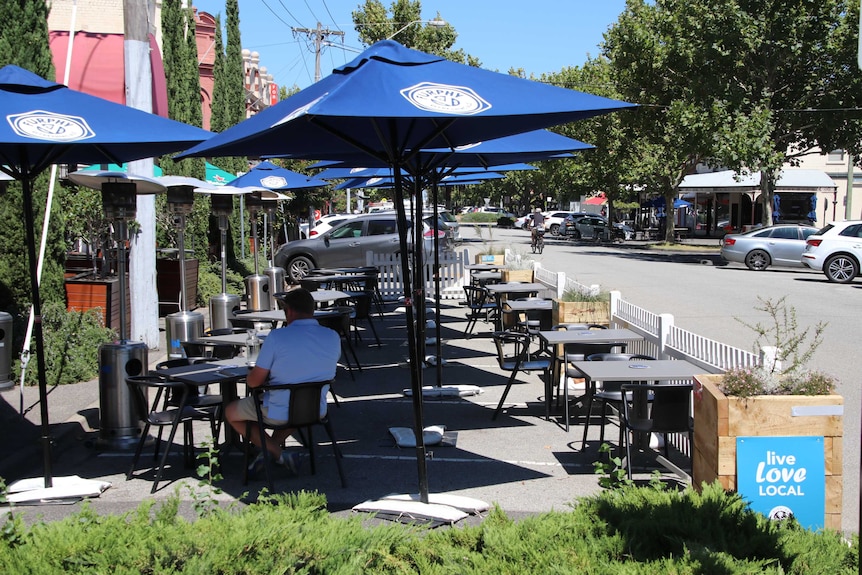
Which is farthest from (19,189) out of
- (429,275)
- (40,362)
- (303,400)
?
(429,275)

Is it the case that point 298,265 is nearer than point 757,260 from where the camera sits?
Yes

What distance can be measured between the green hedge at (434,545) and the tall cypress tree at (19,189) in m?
7.50

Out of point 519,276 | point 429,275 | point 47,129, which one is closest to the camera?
point 47,129

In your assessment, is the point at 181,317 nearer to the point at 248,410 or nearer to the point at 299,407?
the point at 248,410

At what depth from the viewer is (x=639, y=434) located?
726 centimetres

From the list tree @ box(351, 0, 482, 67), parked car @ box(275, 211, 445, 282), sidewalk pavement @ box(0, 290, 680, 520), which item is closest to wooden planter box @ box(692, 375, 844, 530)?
sidewalk pavement @ box(0, 290, 680, 520)

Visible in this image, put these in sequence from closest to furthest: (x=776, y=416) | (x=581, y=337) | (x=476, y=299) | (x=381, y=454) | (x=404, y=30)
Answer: (x=776, y=416) → (x=381, y=454) → (x=581, y=337) → (x=476, y=299) → (x=404, y=30)

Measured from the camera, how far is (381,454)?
743cm

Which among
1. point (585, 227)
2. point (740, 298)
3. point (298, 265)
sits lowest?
point (740, 298)

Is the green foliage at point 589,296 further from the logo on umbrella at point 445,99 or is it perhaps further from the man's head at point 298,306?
the logo on umbrella at point 445,99

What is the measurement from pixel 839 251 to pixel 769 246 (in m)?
4.18

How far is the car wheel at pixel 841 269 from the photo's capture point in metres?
23.2

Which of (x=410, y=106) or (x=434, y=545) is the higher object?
(x=410, y=106)

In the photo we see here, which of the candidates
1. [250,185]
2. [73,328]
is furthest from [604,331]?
[250,185]
